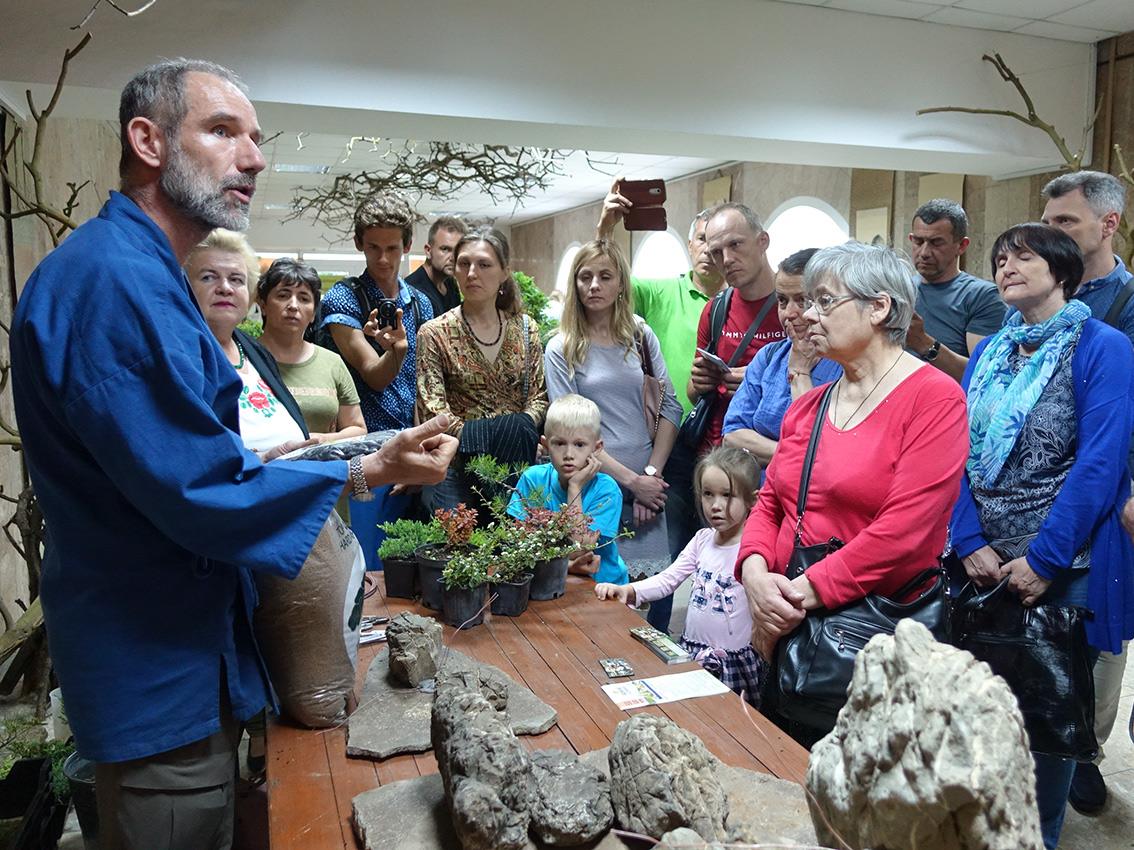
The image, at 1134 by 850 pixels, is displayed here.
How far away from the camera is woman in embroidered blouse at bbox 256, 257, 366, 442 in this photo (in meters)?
2.84

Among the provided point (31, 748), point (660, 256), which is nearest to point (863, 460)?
point (31, 748)

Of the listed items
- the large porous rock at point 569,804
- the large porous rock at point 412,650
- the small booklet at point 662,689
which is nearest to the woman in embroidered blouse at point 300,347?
the large porous rock at point 412,650

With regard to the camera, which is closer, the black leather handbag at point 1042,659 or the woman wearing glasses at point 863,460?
the woman wearing glasses at point 863,460

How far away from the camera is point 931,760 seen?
735 mm

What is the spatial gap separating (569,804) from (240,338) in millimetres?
1495

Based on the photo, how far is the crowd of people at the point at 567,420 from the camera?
1288 mm

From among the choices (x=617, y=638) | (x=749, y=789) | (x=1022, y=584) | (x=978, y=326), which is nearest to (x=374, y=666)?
(x=617, y=638)

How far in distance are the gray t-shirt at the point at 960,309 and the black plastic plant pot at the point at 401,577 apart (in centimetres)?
205

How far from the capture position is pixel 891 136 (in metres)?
4.54

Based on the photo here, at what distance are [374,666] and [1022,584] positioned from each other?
5.36 ft

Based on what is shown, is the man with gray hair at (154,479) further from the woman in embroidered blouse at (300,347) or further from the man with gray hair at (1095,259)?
the man with gray hair at (1095,259)

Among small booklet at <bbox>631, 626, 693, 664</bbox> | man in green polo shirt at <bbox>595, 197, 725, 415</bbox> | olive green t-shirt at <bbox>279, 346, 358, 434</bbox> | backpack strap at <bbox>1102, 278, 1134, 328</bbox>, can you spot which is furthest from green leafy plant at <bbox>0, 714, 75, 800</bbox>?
backpack strap at <bbox>1102, 278, 1134, 328</bbox>

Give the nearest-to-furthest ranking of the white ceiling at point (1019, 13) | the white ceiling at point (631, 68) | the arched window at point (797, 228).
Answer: the white ceiling at point (631, 68), the white ceiling at point (1019, 13), the arched window at point (797, 228)

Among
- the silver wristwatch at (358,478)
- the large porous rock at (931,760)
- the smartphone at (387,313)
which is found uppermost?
the smartphone at (387,313)
